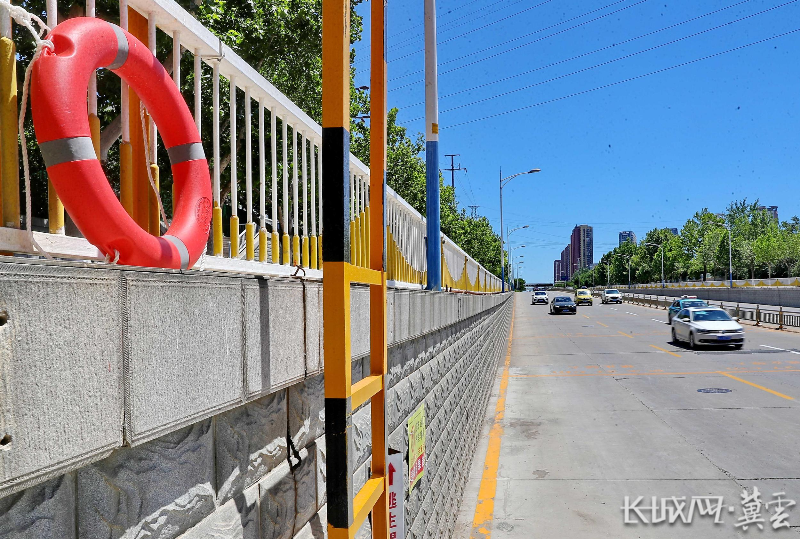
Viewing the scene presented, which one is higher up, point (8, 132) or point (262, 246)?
point (8, 132)

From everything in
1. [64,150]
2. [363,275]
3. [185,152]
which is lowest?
[363,275]

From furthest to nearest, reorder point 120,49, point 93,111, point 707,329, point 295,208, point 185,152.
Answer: point 707,329, point 295,208, point 185,152, point 93,111, point 120,49

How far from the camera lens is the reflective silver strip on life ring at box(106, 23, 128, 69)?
1.61m

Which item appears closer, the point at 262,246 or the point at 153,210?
the point at 153,210

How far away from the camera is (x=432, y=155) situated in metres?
9.53

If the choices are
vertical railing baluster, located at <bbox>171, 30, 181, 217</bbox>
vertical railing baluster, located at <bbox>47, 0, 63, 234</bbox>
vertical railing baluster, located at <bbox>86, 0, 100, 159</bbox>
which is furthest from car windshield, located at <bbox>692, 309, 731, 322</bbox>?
vertical railing baluster, located at <bbox>47, 0, 63, 234</bbox>

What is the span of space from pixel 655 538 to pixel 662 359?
15.5 metres

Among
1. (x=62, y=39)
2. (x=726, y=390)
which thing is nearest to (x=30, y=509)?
(x=62, y=39)

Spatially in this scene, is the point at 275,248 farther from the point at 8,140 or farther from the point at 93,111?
the point at 8,140

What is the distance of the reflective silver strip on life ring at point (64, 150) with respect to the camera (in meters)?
1.38

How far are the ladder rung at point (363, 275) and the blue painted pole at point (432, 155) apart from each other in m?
5.93

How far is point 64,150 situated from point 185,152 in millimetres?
608

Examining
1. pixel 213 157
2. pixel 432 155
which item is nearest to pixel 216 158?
pixel 213 157

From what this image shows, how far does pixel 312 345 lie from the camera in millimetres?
2119
